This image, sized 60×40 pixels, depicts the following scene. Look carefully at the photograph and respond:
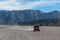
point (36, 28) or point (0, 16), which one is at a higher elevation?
point (36, 28)

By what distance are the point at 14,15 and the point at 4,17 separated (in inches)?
230

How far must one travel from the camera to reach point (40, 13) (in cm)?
12312

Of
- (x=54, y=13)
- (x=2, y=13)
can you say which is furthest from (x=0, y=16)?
(x=54, y=13)

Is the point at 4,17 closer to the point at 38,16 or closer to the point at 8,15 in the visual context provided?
the point at 8,15

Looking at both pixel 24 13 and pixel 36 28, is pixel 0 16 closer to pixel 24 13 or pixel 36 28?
pixel 24 13

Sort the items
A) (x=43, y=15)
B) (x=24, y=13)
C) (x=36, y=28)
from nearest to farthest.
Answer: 1. (x=36, y=28)
2. (x=43, y=15)
3. (x=24, y=13)

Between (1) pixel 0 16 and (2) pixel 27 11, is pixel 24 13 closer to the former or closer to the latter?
(2) pixel 27 11

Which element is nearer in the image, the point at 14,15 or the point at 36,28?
the point at 36,28

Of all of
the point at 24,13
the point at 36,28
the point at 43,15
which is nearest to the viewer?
the point at 36,28

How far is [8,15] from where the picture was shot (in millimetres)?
122188

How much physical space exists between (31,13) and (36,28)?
3477 inches

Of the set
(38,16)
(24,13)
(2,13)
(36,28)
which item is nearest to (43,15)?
(38,16)

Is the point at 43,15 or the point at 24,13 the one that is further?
the point at 24,13

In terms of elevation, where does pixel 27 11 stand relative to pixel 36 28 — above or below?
below
